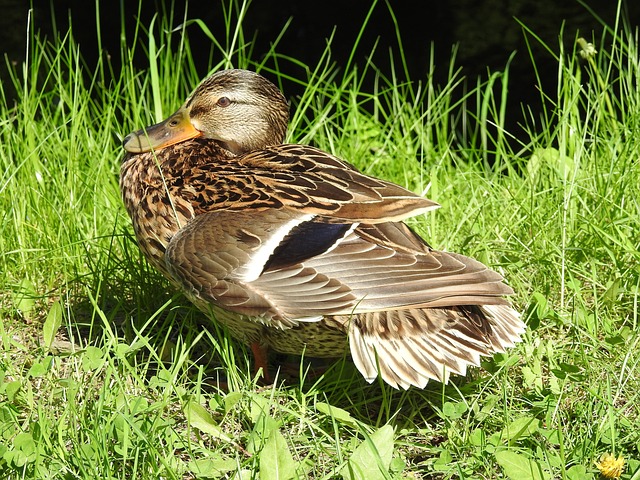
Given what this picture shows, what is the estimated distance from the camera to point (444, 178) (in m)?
4.62

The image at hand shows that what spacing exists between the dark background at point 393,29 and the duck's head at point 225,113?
160 cm

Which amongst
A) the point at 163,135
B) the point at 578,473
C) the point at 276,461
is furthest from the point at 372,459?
the point at 163,135

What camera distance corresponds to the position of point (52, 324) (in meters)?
3.45

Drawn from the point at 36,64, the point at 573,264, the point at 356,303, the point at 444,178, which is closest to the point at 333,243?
the point at 356,303

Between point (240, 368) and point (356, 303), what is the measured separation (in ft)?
2.47

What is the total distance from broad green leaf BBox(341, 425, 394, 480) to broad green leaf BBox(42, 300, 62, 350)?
1295mm

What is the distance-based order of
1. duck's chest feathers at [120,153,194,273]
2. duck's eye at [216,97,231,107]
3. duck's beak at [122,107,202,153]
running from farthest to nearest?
duck's eye at [216,97,231,107]
duck's beak at [122,107,202,153]
duck's chest feathers at [120,153,194,273]

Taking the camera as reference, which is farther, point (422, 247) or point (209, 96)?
point (209, 96)

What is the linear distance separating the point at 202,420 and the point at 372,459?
61 centimetres

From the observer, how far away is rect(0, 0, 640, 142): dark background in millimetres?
5406

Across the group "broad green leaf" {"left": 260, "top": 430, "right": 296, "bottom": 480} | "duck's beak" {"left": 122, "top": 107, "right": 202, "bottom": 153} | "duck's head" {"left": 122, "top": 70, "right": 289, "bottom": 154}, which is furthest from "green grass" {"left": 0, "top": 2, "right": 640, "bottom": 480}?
"duck's head" {"left": 122, "top": 70, "right": 289, "bottom": 154}

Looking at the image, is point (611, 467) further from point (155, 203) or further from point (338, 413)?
point (155, 203)

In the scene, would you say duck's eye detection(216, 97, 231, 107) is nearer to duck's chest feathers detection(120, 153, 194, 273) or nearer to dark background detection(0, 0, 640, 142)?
duck's chest feathers detection(120, 153, 194, 273)

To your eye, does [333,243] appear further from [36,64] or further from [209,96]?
[36,64]
